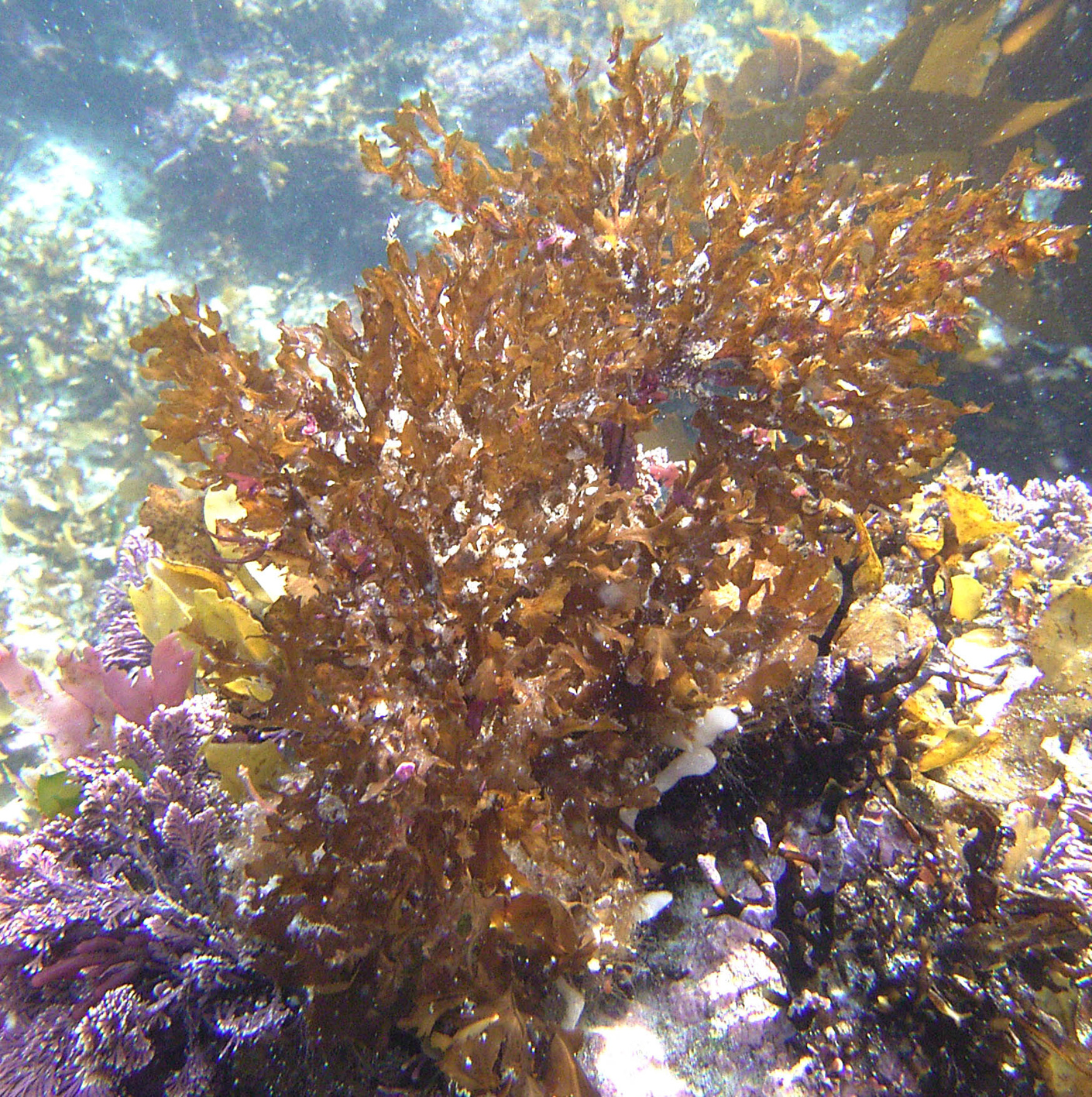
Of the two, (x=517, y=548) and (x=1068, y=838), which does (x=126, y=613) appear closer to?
(x=517, y=548)

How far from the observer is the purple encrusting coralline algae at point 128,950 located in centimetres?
130

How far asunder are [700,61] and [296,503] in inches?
562

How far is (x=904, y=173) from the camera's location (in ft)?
14.2

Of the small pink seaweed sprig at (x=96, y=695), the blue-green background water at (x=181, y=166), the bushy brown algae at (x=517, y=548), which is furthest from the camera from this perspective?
the blue-green background water at (x=181, y=166)

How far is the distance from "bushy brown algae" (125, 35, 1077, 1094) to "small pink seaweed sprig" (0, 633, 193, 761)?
394 mm

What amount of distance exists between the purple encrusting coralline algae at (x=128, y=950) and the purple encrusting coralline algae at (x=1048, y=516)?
3307mm

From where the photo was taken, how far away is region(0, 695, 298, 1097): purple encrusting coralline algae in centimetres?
130

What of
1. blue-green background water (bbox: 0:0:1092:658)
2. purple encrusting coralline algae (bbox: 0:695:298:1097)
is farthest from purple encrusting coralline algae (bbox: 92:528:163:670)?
blue-green background water (bbox: 0:0:1092:658)

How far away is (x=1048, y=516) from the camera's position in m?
3.32

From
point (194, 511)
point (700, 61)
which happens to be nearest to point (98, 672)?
point (194, 511)

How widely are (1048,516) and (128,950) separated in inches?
169

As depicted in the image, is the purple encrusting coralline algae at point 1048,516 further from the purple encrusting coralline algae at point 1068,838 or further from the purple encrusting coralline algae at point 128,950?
the purple encrusting coralline algae at point 128,950

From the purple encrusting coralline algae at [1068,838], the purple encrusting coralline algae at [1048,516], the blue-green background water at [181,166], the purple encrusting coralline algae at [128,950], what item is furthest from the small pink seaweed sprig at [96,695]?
the blue-green background water at [181,166]

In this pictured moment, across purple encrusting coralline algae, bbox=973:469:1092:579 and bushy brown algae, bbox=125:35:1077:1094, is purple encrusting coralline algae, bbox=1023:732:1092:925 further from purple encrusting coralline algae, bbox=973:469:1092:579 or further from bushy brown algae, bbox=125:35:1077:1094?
purple encrusting coralline algae, bbox=973:469:1092:579
